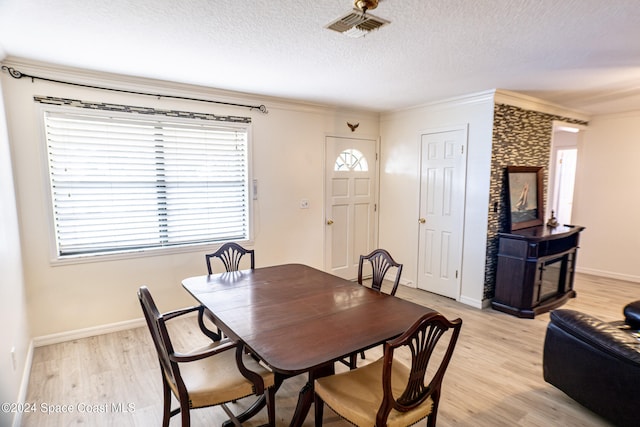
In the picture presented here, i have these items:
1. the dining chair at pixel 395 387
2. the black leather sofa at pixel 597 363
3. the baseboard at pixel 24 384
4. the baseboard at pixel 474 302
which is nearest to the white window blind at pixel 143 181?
the baseboard at pixel 24 384

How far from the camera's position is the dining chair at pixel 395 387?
1409 millimetres

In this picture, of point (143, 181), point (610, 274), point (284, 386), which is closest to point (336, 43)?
point (143, 181)

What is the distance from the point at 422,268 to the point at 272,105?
2862mm

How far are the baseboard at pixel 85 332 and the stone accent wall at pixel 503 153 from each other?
12.5ft

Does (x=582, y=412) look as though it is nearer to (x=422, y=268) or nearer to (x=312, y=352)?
(x=312, y=352)

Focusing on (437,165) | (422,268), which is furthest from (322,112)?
(422,268)

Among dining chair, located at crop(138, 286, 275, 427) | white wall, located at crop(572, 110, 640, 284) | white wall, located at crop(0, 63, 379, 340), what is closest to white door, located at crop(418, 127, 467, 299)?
white wall, located at crop(0, 63, 379, 340)

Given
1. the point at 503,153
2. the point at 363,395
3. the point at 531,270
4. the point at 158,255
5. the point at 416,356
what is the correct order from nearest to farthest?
the point at 416,356 → the point at 363,395 → the point at 158,255 → the point at 531,270 → the point at 503,153

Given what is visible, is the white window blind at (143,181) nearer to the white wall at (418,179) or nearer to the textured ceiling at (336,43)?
the textured ceiling at (336,43)

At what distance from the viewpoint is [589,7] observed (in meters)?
1.84

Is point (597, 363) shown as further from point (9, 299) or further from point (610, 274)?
point (610, 274)

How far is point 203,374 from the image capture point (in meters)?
1.82

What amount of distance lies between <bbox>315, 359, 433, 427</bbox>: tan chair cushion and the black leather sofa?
3.77 ft

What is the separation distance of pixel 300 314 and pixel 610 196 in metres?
5.45
